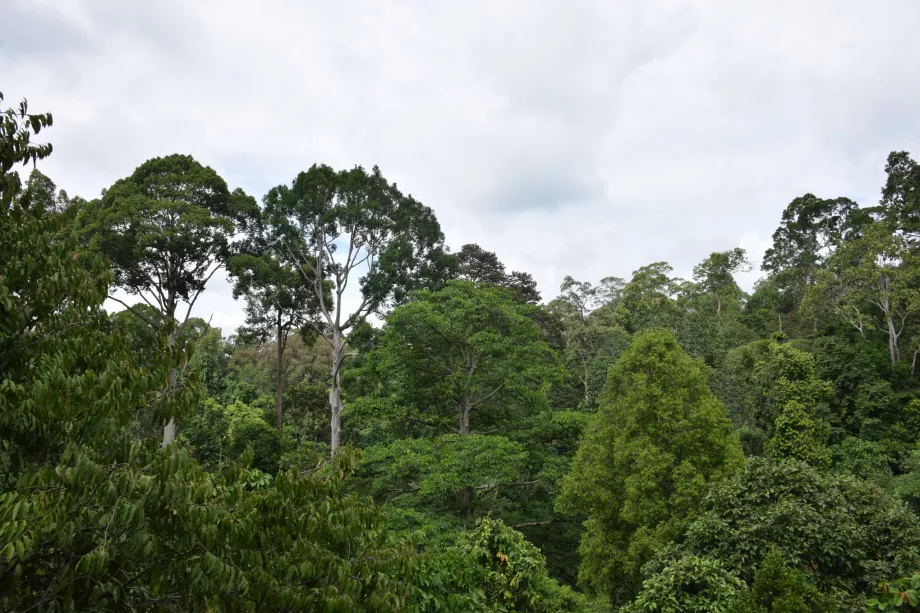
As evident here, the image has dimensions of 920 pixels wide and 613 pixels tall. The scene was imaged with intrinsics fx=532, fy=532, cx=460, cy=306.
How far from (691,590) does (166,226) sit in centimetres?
1623

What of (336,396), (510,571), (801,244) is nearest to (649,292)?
(801,244)

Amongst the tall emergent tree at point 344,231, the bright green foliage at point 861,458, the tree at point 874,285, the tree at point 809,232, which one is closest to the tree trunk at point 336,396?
the tall emergent tree at point 344,231

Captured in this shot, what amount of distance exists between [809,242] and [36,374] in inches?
1607

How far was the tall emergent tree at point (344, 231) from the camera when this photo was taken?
18125mm

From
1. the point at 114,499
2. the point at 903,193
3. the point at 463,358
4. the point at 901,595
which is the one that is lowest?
the point at 901,595

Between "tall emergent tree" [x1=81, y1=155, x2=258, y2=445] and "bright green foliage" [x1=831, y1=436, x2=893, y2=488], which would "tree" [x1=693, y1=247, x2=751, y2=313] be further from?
"tall emergent tree" [x1=81, y1=155, x2=258, y2=445]

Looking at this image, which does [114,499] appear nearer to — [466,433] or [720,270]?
[466,433]

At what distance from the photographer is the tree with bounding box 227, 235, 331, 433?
705 inches

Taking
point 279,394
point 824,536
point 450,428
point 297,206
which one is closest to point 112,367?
point 824,536

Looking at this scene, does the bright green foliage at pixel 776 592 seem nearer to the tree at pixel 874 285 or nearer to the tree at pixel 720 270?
the tree at pixel 874 285

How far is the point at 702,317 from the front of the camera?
2481 centimetres

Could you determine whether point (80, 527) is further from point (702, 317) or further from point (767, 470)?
point (702, 317)

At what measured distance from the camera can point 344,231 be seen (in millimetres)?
18781

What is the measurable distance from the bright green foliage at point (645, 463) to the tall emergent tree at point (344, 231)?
372 inches
